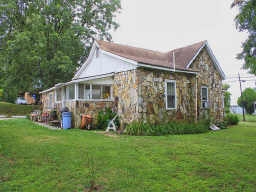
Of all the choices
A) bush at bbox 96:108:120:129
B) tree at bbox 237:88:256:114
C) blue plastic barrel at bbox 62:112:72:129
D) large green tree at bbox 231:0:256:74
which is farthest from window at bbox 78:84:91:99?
tree at bbox 237:88:256:114

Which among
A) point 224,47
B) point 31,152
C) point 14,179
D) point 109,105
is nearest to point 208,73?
point 109,105

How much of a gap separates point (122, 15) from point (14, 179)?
2482 centimetres

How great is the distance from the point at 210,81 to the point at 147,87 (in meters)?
6.70

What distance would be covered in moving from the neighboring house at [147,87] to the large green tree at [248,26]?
2771mm

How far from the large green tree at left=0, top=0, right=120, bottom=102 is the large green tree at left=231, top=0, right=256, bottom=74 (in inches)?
564

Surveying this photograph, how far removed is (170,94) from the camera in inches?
416

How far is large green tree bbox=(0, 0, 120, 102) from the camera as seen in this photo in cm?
1830

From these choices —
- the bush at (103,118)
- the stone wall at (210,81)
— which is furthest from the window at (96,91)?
the stone wall at (210,81)

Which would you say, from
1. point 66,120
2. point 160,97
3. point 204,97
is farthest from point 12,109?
point 204,97

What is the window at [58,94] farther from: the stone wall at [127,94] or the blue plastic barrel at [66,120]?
the stone wall at [127,94]

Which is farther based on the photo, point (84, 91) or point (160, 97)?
point (84, 91)

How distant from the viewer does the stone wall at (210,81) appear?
13.4 meters

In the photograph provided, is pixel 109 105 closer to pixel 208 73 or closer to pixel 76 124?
pixel 76 124

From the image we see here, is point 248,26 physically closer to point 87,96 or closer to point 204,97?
point 204,97
